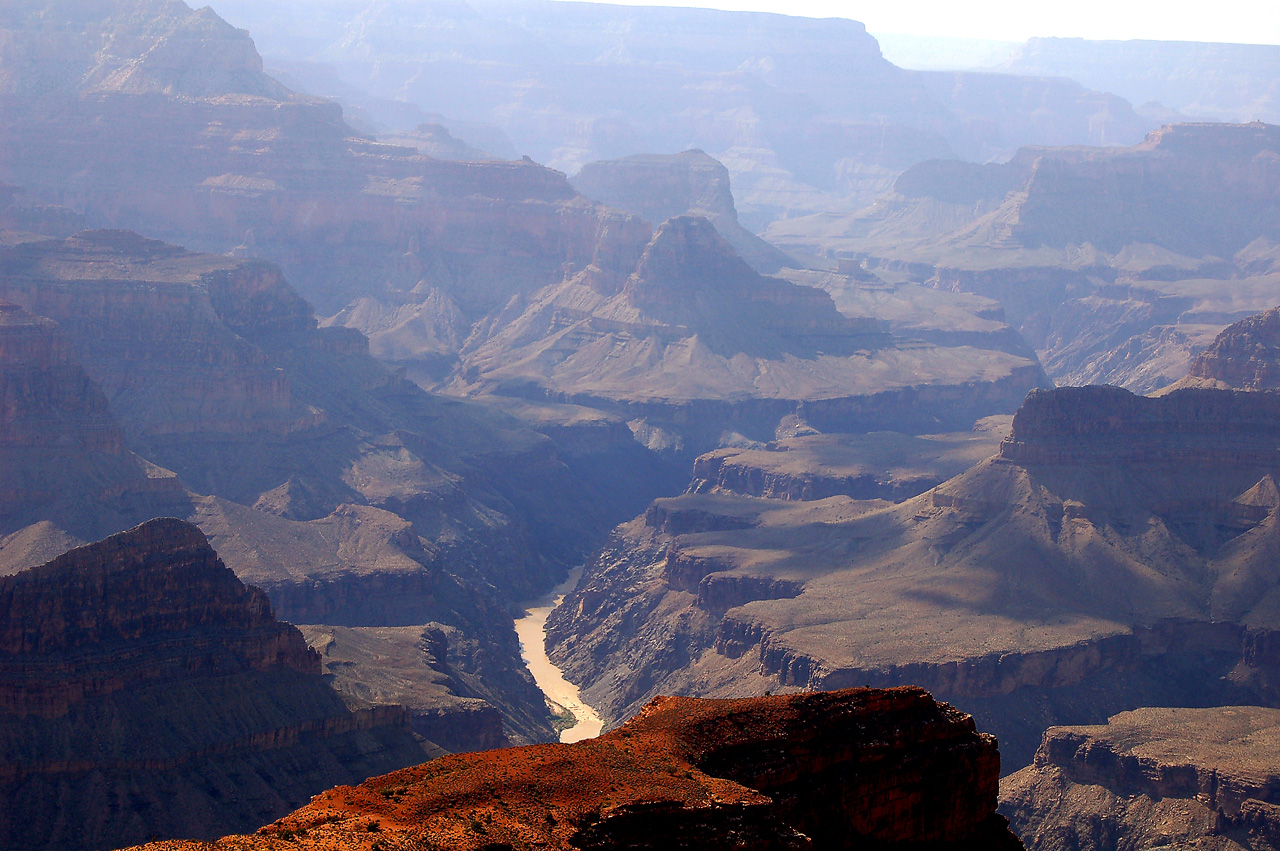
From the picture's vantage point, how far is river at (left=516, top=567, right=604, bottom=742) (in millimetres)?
114562

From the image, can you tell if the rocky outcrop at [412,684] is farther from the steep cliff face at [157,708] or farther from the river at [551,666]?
the river at [551,666]

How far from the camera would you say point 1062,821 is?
292ft

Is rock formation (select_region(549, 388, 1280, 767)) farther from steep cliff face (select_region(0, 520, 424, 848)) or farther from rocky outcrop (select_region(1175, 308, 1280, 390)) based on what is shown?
steep cliff face (select_region(0, 520, 424, 848))

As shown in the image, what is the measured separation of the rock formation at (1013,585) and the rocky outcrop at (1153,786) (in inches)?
334

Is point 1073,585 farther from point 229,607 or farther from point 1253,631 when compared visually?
point 229,607

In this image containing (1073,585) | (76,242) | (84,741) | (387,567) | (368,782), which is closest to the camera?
(368,782)

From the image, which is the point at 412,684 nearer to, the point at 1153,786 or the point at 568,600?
the point at 1153,786

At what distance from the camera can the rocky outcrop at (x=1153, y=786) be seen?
84062 mm

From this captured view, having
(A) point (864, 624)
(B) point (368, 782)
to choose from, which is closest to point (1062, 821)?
(A) point (864, 624)

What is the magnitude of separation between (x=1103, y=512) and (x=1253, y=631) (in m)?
17.3

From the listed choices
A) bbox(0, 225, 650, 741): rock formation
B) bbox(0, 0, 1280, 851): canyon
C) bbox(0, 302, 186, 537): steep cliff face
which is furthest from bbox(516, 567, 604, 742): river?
bbox(0, 302, 186, 537): steep cliff face

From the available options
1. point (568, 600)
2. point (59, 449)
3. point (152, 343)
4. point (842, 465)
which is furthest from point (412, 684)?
point (842, 465)

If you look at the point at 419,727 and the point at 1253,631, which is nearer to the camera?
the point at 419,727

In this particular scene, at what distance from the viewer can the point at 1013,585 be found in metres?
119
